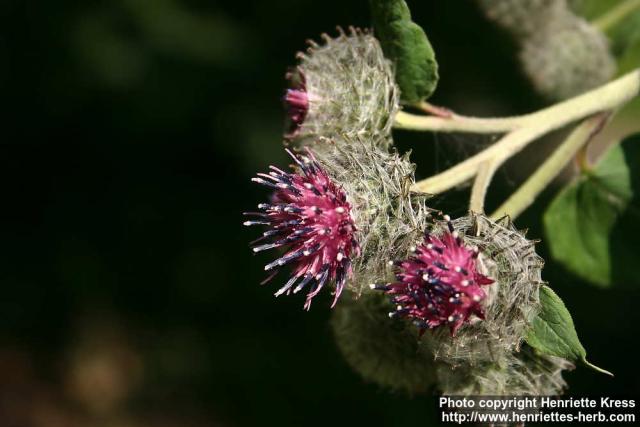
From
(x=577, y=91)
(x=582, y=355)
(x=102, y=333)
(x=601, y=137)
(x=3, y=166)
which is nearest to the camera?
(x=582, y=355)

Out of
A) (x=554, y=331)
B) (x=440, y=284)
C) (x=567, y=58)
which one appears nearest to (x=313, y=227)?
(x=440, y=284)

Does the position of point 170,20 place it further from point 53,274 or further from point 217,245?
point 53,274

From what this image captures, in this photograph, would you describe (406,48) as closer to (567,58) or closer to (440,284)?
(440,284)

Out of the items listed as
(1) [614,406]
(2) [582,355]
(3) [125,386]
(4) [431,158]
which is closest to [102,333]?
(3) [125,386]

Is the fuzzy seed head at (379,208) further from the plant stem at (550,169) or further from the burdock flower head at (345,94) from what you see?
the plant stem at (550,169)

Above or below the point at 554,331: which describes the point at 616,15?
above

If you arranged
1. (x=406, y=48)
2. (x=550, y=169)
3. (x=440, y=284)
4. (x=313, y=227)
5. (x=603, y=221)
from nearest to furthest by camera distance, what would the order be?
(x=440, y=284)
(x=313, y=227)
(x=406, y=48)
(x=550, y=169)
(x=603, y=221)
